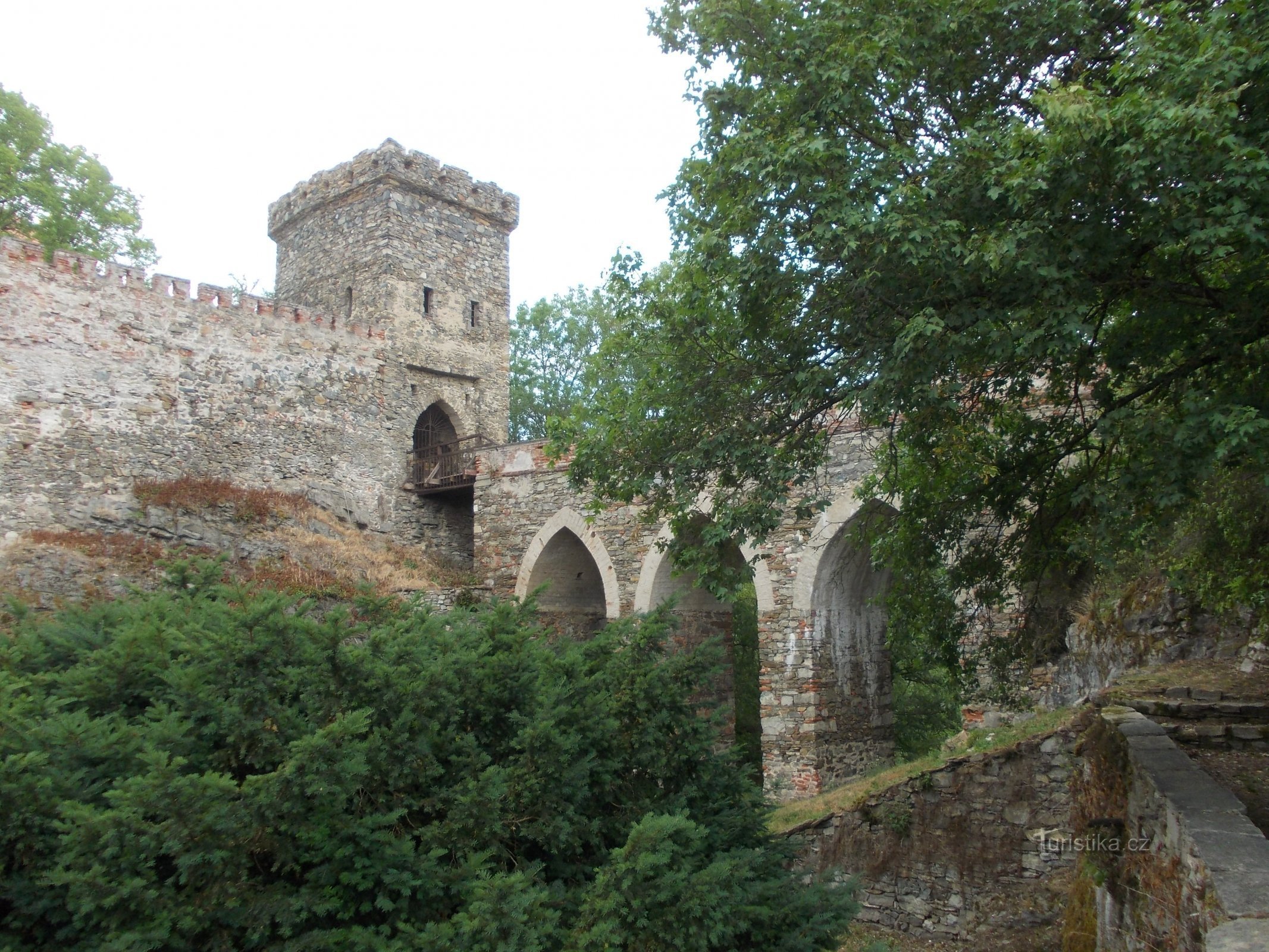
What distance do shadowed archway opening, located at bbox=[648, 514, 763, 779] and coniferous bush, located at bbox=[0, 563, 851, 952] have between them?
21.8 ft

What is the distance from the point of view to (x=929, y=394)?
4.89 m

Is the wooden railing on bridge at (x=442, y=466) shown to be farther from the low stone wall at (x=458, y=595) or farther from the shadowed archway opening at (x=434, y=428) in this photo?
the low stone wall at (x=458, y=595)

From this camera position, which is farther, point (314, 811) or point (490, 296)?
point (490, 296)

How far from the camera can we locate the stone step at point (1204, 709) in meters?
6.28

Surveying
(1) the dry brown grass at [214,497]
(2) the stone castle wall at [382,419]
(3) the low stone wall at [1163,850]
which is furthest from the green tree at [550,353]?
(3) the low stone wall at [1163,850]

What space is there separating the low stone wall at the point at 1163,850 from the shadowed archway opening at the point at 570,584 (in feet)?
33.7

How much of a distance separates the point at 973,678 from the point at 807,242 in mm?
3457

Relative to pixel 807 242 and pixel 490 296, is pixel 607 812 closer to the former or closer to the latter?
pixel 807 242

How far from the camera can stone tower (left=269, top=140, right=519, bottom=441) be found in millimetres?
18578

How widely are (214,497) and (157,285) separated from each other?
3.46 metres

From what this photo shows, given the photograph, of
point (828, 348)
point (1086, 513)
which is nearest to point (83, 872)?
point (828, 348)

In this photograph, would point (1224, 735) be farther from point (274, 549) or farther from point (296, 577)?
point (274, 549)

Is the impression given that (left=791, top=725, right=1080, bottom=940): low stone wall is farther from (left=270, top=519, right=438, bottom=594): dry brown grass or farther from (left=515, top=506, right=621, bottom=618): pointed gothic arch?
(left=270, top=519, right=438, bottom=594): dry brown grass

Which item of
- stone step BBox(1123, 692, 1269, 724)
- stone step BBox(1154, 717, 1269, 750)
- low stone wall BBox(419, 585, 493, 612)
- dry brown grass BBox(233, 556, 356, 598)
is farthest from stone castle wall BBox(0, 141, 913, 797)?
stone step BBox(1154, 717, 1269, 750)
